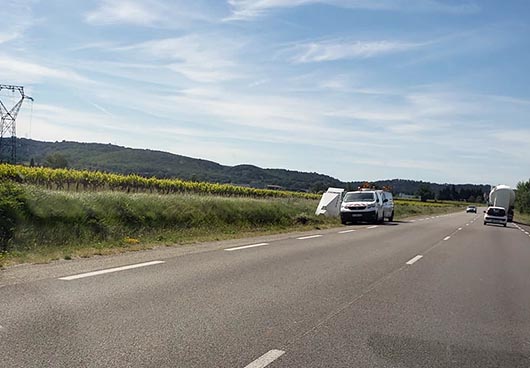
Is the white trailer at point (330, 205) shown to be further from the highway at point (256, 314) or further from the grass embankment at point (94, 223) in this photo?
the highway at point (256, 314)

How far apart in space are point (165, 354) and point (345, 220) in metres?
30.4

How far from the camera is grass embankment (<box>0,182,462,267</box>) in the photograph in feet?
48.9

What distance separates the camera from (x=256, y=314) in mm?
7727

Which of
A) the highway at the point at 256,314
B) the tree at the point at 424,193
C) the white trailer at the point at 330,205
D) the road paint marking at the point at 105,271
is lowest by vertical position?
the road paint marking at the point at 105,271

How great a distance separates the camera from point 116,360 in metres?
5.51

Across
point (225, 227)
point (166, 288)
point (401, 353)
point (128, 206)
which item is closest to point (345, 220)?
point (225, 227)

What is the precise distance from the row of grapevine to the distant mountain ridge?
39.0 feet

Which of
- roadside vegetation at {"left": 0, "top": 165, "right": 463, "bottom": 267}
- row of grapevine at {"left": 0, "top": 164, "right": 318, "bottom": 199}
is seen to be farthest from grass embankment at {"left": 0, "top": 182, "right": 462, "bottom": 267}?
row of grapevine at {"left": 0, "top": 164, "right": 318, "bottom": 199}

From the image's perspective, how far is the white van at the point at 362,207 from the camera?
35.4 meters

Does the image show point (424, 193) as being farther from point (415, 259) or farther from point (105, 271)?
point (105, 271)

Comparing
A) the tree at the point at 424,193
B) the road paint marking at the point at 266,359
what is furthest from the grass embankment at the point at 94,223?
the tree at the point at 424,193

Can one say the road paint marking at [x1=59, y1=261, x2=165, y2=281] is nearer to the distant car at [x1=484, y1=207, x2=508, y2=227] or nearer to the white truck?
the distant car at [x1=484, y1=207, x2=508, y2=227]

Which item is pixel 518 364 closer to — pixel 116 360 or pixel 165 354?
pixel 165 354

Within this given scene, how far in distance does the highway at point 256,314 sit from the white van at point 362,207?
2146 cm
